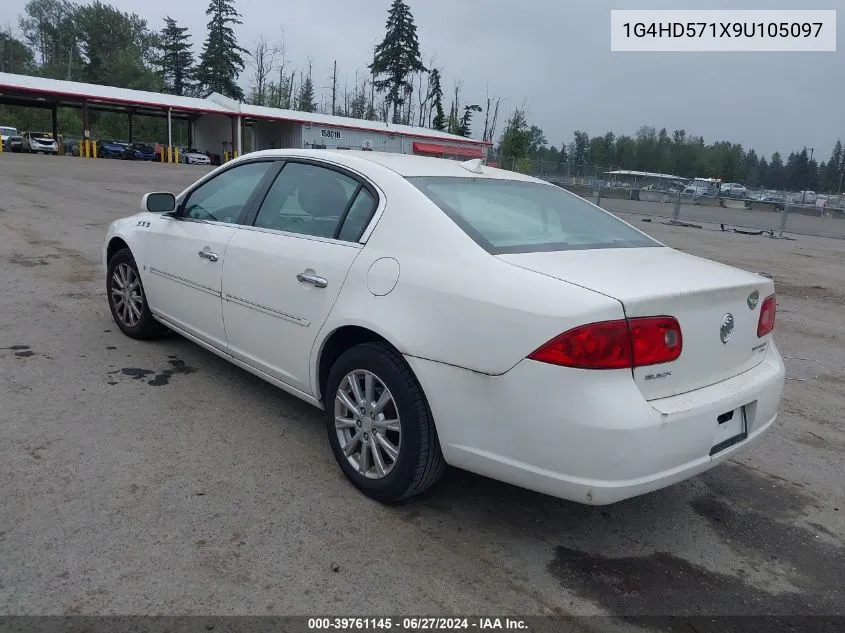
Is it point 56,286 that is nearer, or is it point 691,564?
point 691,564

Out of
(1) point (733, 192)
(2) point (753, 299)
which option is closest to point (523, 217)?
(2) point (753, 299)

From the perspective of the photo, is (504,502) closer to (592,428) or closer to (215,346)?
(592,428)

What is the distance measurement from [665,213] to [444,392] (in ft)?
79.4

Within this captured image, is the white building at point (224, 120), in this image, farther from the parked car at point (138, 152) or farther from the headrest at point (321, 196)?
the headrest at point (321, 196)

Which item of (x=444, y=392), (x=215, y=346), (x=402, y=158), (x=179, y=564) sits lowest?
(x=179, y=564)

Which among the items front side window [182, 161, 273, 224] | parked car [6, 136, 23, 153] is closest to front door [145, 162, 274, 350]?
front side window [182, 161, 273, 224]

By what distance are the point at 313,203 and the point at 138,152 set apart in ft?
151

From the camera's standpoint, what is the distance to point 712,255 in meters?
13.7

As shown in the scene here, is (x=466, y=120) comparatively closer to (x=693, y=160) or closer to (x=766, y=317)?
(x=693, y=160)

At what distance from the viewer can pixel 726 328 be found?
9.35 ft

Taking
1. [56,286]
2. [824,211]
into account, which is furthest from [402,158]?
[824,211]

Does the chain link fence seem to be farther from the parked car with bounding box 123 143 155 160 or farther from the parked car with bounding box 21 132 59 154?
the parked car with bounding box 21 132 59 154

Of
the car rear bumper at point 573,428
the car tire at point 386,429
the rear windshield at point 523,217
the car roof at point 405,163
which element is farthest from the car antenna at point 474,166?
the car rear bumper at point 573,428

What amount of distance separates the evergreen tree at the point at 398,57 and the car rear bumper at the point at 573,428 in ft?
255
